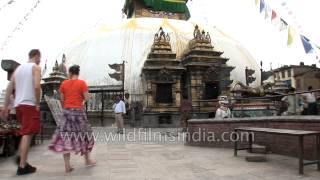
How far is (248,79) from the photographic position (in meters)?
33.4

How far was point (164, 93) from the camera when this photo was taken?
27641 mm

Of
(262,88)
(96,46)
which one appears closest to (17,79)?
(262,88)

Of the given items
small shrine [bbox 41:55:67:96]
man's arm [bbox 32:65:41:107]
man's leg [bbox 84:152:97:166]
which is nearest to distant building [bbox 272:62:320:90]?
small shrine [bbox 41:55:67:96]

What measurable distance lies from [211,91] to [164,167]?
857 inches

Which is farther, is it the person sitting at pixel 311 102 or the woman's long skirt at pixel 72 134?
the person sitting at pixel 311 102

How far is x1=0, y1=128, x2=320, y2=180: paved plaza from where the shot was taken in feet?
22.2

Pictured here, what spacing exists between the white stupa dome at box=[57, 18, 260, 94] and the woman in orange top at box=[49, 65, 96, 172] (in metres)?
21.7

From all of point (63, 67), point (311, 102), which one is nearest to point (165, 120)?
point (63, 67)

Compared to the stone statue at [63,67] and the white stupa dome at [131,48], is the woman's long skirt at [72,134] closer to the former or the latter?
the white stupa dome at [131,48]

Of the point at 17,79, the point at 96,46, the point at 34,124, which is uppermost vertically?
the point at 96,46

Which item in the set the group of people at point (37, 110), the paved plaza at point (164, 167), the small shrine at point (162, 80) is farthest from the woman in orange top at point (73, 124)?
the small shrine at point (162, 80)

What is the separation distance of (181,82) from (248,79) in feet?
23.1

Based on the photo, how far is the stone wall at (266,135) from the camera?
8188 mm

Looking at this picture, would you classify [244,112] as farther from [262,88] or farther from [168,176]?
[262,88]
